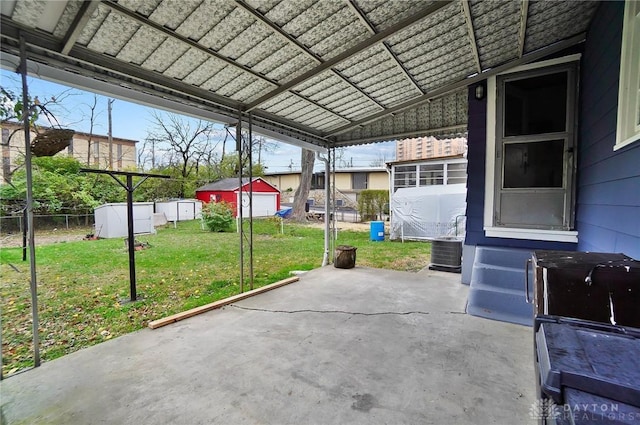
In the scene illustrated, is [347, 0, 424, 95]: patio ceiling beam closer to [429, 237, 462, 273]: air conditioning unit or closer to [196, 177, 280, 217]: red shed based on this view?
[429, 237, 462, 273]: air conditioning unit

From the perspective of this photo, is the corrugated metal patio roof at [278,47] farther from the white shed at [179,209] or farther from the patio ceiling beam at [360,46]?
the white shed at [179,209]

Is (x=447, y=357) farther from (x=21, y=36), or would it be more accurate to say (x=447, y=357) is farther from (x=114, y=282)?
(x=114, y=282)

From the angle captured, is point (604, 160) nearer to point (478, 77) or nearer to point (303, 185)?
point (478, 77)

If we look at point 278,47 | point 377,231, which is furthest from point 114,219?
point 278,47

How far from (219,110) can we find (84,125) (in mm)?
10201

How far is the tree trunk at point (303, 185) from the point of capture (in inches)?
609

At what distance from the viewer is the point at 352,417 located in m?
1.90

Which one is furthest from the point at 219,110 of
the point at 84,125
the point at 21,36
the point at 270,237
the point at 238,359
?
the point at 84,125

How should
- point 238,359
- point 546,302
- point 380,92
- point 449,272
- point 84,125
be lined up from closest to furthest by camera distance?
1. point 546,302
2. point 238,359
3. point 380,92
4. point 449,272
5. point 84,125

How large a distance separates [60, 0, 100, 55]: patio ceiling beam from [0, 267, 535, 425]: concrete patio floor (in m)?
2.59

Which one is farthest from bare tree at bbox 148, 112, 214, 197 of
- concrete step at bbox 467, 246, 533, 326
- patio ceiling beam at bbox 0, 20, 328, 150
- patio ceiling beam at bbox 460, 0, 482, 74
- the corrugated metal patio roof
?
concrete step at bbox 467, 246, 533, 326

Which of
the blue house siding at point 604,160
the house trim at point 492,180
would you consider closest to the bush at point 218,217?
the house trim at point 492,180

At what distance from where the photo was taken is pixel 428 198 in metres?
10.2

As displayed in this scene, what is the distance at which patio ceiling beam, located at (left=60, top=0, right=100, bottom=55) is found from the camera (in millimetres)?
2076
